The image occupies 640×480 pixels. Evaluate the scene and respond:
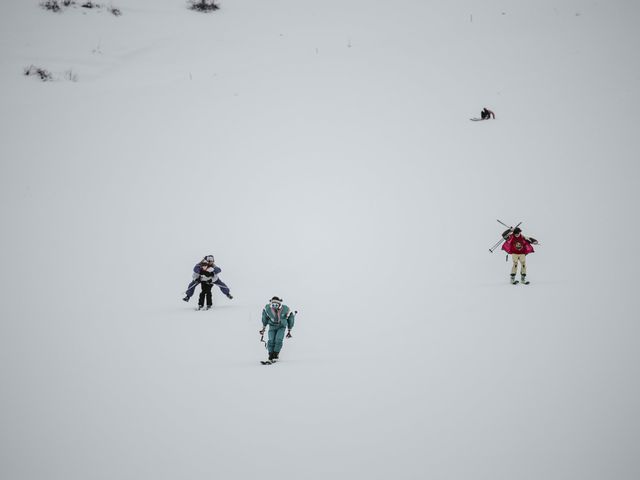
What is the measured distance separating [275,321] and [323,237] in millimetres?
8547

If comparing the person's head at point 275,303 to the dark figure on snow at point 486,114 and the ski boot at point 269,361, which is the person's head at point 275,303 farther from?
the dark figure on snow at point 486,114

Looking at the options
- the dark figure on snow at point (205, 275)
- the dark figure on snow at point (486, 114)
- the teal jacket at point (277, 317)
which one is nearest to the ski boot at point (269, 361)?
the teal jacket at point (277, 317)

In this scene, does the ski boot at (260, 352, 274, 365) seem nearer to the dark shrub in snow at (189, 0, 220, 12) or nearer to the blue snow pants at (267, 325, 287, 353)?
the blue snow pants at (267, 325, 287, 353)

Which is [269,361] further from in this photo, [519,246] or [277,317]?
[519,246]

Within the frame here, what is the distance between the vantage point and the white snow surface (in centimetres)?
511

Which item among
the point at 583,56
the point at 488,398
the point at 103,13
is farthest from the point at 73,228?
the point at 583,56

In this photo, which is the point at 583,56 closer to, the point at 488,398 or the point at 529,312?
the point at 529,312

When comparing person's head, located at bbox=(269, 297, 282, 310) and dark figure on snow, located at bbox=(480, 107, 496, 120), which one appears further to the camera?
dark figure on snow, located at bbox=(480, 107, 496, 120)

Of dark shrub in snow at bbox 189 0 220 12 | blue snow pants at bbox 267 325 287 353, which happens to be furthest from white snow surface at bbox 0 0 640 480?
dark shrub in snow at bbox 189 0 220 12

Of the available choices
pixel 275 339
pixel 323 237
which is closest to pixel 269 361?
pixel 275 339

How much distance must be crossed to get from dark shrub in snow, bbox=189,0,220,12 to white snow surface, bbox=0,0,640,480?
0.76 metres

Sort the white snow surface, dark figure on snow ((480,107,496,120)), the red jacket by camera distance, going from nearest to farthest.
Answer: the white snow surface
the red jacket
dark figure on snow ((480,107,496,120))

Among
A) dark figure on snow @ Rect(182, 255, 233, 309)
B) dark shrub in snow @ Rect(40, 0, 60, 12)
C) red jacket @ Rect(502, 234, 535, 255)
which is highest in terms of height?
dark shrub in snow @ Rect(40, 0, 60, 12)


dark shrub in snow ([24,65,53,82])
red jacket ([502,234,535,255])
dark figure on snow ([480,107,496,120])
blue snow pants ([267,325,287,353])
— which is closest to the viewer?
blue snow pants ([267,325,287,353])
